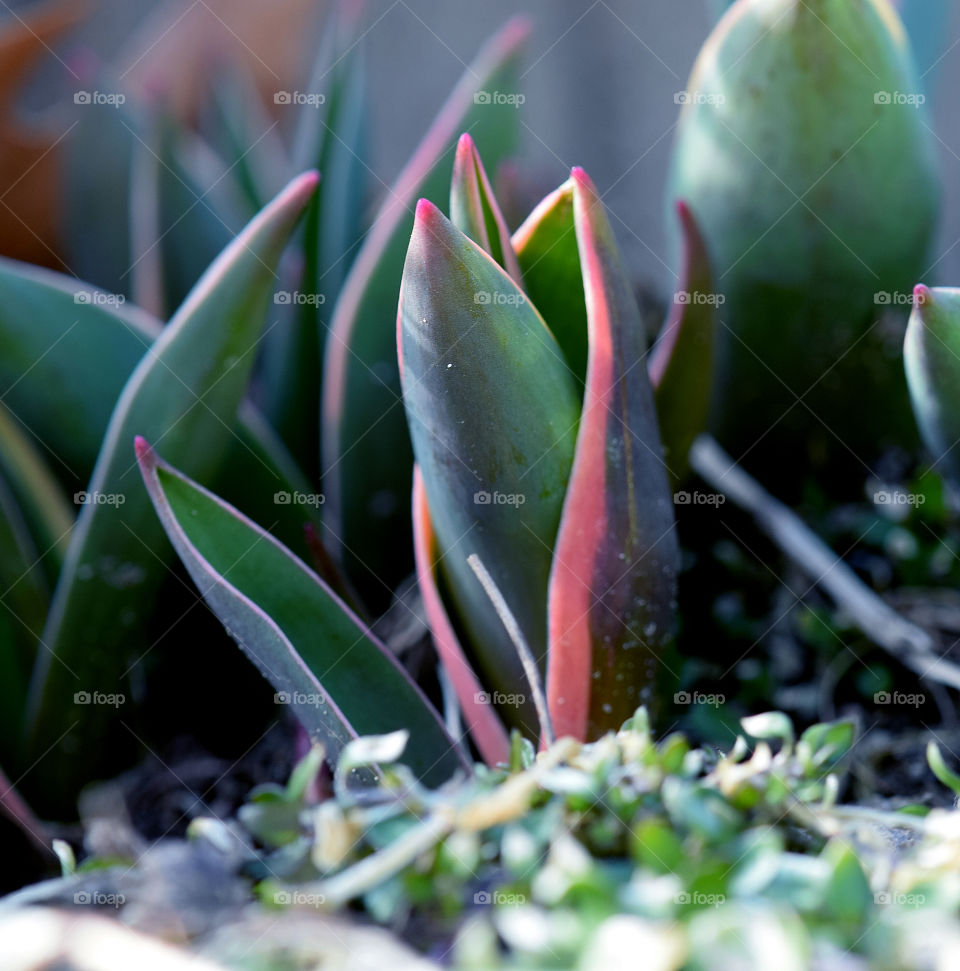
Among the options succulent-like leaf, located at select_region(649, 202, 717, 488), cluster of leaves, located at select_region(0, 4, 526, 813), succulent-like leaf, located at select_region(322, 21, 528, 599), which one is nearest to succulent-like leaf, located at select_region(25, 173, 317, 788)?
cluster of leaves, located at select_region(0, 4, 526, 813)

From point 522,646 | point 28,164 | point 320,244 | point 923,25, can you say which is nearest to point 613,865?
point 522,646

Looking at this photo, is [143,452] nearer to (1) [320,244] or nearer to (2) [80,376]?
(2) [80,376]

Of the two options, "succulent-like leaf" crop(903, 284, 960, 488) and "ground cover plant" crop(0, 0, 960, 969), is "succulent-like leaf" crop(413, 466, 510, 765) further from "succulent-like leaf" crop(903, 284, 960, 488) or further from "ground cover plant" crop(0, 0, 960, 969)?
"succulent-like leaf" crop(903, 284, 960, 488)

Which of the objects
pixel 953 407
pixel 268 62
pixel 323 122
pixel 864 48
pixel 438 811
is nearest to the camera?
pixel 438 811

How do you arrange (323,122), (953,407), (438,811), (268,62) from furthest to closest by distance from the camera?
(268,62)
(323,122)
(953,407)
(438,811)

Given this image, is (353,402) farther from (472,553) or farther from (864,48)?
(864,48)

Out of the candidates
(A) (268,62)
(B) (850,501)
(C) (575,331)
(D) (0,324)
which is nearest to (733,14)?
(C) (575,331)
